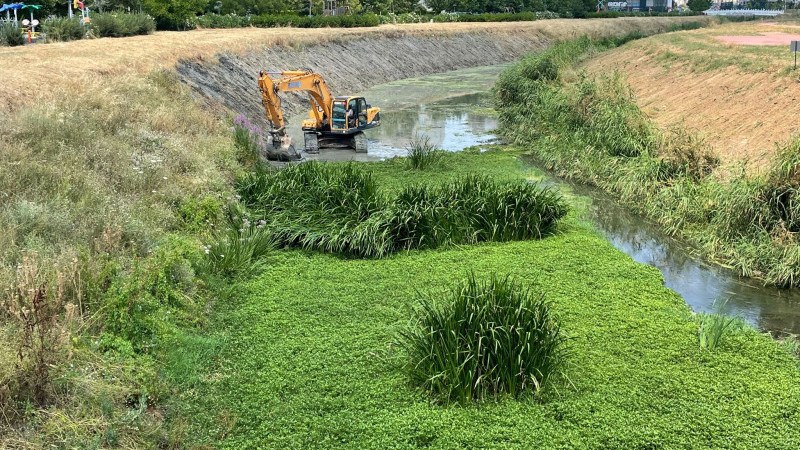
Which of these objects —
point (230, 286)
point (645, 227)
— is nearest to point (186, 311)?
point (230, 286)

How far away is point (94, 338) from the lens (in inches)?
324

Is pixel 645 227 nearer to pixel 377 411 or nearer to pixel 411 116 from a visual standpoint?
pixel 377 411

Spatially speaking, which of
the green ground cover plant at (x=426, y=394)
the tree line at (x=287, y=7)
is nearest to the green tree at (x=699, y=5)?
the tree line at (x=287, y=7)

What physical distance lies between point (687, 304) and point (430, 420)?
18.5ft

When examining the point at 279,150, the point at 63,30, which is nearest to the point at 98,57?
the point at 279,150

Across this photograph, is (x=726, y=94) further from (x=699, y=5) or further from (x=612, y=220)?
(x=699, y=5)

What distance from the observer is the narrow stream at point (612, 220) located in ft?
37.7

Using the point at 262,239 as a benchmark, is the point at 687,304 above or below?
below

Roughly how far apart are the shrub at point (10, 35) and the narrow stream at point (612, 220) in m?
14.2

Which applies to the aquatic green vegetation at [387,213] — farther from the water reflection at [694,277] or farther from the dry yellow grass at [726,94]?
the dry yellow grass at [726,94]

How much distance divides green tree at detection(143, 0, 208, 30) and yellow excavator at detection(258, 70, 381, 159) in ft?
81.0

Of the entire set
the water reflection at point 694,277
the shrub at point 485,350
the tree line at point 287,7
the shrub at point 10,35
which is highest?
the tree line at point 287,7

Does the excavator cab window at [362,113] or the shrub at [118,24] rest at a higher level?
the shrub at [118,24]

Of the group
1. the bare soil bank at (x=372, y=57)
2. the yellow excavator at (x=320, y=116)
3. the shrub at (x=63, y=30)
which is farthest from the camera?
the shrub at (x=63, y=30)
